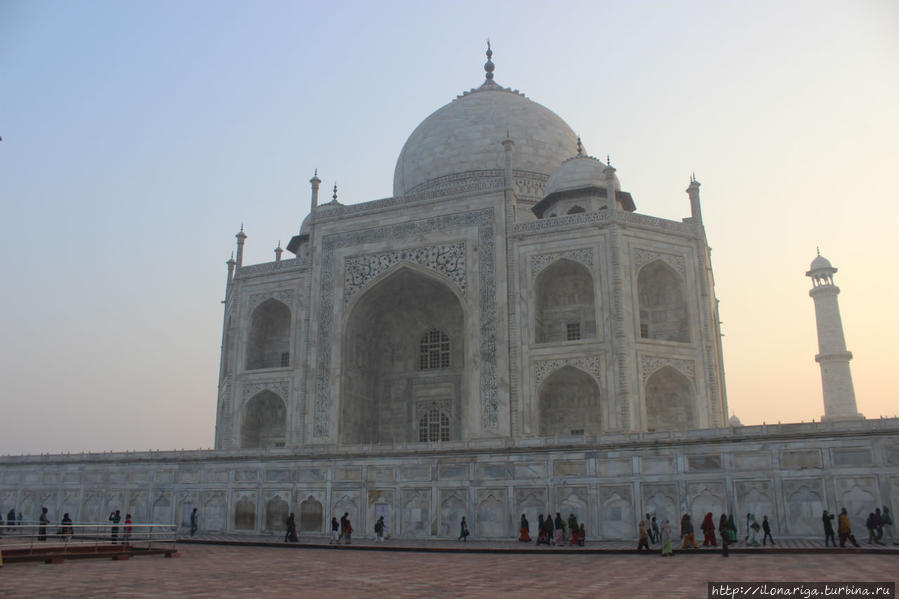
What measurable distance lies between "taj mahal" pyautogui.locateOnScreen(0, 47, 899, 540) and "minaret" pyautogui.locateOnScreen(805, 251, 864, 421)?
75cm

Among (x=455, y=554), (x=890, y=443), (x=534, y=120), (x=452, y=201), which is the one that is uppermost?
(x=534, y=120)

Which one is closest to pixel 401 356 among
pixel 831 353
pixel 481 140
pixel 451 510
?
pixel 481 140

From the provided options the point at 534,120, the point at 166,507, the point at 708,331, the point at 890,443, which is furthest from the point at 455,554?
the point at 534,120

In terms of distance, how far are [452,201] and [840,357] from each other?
19.2 metres

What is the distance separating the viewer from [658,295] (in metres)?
23.3

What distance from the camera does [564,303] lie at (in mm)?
23609

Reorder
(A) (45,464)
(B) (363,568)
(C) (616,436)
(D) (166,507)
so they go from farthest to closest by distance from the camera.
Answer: (A) (45,464)
(D) (166,507)
(C) (616,436)
(B) (363,568)

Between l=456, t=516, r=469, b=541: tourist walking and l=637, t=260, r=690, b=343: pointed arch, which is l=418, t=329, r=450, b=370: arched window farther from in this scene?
l=456, t=516, r=469, b=541: tourist walking

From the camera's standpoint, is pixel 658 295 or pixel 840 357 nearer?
pixel 658 295

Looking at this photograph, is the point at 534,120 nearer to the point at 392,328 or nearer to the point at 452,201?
the point at 452,201

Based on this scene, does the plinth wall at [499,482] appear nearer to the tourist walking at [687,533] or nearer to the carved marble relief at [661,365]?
the tourist walking at [687,533]

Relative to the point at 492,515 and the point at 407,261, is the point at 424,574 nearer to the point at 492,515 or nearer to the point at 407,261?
the point at 492,515

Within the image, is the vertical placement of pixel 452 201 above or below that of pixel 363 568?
above

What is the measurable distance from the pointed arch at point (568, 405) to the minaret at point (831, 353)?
15.2 m
